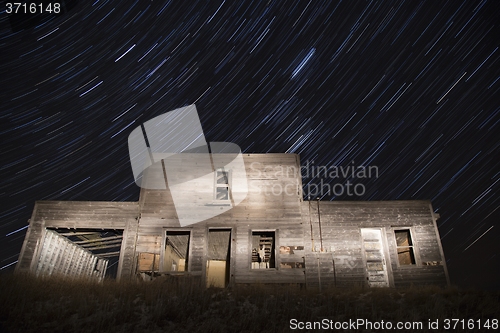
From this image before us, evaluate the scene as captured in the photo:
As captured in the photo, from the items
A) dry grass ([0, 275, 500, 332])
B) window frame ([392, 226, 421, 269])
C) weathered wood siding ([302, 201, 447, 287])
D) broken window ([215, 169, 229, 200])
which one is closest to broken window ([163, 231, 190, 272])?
broken window ([215, 169, 229, 200])

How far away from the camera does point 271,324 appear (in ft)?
29.5

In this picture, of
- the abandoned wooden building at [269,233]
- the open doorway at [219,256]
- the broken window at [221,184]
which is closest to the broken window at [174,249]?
the abandoned wooden building at [269,233]

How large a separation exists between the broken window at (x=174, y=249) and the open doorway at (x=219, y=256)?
1.48 metres

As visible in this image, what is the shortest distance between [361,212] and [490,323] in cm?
780

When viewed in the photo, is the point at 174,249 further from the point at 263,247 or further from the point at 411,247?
the point at 411,247

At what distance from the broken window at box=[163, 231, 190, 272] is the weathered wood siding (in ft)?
22.1

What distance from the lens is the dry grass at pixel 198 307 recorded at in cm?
892

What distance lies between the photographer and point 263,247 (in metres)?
19.5

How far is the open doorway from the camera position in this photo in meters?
17.2

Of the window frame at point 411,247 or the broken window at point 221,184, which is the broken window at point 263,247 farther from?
the window frame at point 411,247

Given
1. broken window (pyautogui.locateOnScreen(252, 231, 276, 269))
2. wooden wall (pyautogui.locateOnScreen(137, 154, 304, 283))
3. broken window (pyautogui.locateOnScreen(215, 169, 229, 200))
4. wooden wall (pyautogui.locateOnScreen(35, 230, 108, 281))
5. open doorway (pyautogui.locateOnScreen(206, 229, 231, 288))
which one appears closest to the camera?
wooden wall (pyautogui.locateOnScreen(137, 154, 304, 283))

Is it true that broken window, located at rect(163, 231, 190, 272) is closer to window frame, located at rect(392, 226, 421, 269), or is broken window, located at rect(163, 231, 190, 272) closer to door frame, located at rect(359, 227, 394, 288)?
door frame, located at rect(359, 227, 394, 288)

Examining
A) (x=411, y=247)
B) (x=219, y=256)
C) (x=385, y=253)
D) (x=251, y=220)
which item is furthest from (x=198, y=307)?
(x=219, y=256)

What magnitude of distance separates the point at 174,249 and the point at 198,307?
10395 mm
